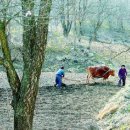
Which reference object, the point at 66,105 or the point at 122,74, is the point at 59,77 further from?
the point at 66,105

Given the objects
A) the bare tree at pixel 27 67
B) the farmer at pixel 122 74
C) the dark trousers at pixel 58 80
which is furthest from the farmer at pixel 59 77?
the bare tree at pixel 27 67

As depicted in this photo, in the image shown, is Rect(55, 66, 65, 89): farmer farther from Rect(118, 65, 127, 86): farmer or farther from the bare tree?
the bare tree

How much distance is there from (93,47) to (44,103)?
994 inches

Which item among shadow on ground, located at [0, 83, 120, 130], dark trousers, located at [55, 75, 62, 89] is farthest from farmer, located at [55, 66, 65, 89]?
shadow on ground, located at [0, 83, 120, 130]

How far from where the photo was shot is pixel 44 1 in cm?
988

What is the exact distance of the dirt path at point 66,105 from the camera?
15567mm

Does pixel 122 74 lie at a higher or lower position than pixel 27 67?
lower

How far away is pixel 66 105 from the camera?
19078mm

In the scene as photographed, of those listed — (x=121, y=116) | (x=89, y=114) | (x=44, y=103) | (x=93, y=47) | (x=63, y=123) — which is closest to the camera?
(x=121, y=116)

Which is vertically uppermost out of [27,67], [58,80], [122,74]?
[27,67]

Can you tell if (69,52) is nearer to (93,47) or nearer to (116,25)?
(93,47)

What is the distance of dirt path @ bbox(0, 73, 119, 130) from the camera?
15.6m

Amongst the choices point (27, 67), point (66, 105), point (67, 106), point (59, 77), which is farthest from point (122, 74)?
point (27, 67)

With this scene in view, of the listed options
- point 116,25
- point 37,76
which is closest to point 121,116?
point 37,76
